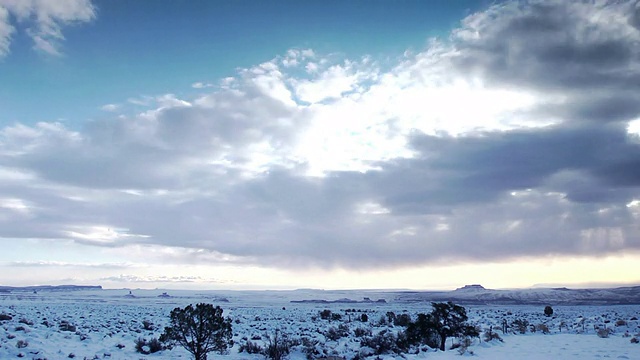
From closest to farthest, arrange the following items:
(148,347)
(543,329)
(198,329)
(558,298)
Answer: (198,329) → (148,347) → (543,329) → (558,298)

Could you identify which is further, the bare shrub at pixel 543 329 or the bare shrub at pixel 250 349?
the bare shrub at pixel 543 329

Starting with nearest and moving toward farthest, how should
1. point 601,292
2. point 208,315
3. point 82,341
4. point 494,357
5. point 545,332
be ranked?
point 208,315, point 494,357, point 82,341, point 545,332, point 601,292

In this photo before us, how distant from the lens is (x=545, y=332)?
32.2 meters

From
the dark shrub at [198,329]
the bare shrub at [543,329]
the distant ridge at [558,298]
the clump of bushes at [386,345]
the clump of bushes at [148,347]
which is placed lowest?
the distant ridge at [558,298]

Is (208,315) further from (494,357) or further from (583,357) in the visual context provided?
(583,357)

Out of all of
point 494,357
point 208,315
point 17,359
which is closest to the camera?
point 17,359

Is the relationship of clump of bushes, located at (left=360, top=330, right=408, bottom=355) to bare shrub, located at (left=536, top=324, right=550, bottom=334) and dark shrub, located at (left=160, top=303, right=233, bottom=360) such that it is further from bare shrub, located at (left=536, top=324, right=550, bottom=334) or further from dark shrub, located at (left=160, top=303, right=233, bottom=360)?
bare shrub, located at (left=536, top=324, right=550, bottom=334)

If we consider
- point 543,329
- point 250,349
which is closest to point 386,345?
point 250,349

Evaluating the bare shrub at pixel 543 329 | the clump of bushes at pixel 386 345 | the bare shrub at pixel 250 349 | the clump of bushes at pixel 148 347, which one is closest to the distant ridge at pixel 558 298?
the bare shrub at pixel 543 329

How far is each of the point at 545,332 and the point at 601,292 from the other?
15476cm

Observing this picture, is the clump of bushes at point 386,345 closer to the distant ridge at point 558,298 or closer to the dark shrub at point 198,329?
the dark shrub at point 198,329

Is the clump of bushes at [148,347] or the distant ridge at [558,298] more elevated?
the clump of bushes at [148,347]

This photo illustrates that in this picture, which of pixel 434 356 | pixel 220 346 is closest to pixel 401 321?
pixel 434 356

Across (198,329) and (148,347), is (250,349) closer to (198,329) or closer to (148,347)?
(148,347)
